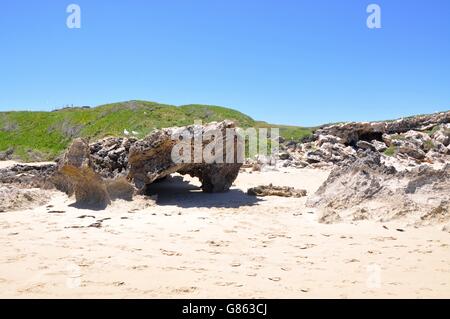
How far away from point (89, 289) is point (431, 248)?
4.32 metres

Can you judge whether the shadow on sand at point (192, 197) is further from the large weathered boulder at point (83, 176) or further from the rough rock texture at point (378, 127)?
the rough rock texture at point (378, 127)

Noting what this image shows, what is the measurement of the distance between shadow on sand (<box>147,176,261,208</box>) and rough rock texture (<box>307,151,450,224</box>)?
1.87 metres

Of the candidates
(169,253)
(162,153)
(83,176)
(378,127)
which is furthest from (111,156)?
(378,127)

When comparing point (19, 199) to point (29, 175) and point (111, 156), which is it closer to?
point (111, 156)

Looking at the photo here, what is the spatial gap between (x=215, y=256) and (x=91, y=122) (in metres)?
33.5

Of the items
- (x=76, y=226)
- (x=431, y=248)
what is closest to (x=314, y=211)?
(x=431, y=248)

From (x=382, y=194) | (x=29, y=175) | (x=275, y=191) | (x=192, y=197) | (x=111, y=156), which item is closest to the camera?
(x=382, y=194)

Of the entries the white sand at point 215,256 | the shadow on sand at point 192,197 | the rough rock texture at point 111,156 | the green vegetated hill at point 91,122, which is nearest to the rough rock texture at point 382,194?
the white sand at point 215,256

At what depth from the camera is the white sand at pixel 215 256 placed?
4273mm

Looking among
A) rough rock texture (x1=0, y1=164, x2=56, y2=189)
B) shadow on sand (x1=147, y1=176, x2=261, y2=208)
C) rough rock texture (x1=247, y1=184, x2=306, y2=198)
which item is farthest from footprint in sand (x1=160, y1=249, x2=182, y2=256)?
rough rock texture (x1=0, y1=164, x2=56, y2=189)

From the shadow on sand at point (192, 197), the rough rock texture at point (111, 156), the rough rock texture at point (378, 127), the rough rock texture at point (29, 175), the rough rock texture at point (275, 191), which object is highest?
the rough rock texture at point (378, 127)

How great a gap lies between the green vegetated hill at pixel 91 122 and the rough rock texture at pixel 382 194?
21.6 m

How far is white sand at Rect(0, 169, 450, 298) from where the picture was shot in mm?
4273

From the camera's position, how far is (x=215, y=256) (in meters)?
5.57
